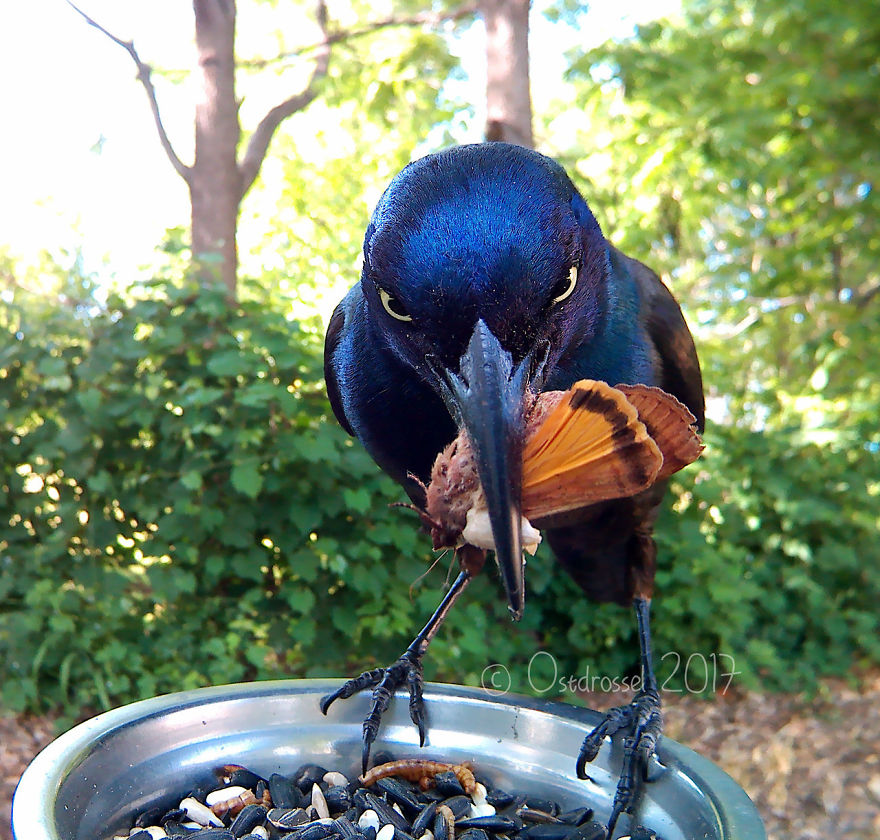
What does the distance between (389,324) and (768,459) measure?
358 centimetres

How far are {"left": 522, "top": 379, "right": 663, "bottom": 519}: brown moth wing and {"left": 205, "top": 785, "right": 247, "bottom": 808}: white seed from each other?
2.45 ft

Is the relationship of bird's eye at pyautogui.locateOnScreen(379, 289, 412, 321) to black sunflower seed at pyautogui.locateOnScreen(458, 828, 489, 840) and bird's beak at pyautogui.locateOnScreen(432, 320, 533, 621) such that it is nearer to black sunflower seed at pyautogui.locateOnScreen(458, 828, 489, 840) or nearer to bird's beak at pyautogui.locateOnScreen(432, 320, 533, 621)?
bird's beak at pyautogui.locateOnScreen(432, 320, 533, 621)

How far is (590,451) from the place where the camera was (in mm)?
1131

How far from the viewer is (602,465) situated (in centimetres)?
113

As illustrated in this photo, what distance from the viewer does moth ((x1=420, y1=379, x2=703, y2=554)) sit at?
110 centimetres

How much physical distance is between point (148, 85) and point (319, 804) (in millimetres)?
5296

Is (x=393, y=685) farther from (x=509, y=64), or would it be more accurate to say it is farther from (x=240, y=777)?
(x=509, y=64)

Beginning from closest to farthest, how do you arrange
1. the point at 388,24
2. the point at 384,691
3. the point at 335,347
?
the point at 384,691 < the point at 335,347 < the point at 388,24

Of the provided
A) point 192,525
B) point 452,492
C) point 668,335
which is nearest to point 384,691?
point 452,492

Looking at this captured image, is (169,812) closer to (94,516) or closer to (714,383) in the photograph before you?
(94,516)

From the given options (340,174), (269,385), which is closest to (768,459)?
(269,385)

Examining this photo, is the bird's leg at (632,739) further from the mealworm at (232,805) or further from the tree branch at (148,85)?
the tree branch at (148,85)

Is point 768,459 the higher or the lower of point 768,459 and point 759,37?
the lower

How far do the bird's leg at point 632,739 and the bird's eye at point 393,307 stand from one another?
801 millimetres
